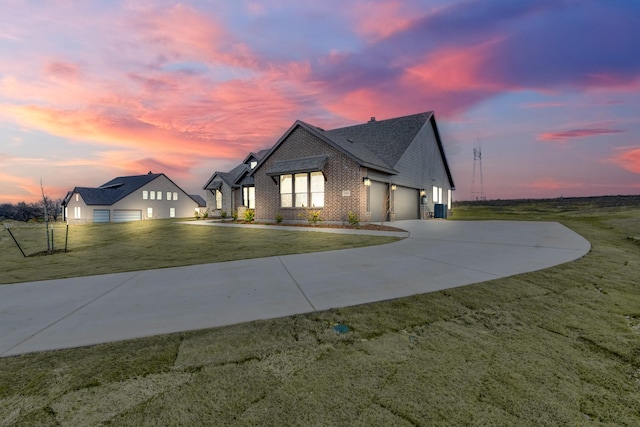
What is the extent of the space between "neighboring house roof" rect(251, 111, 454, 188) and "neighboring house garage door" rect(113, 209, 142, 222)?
3468 cm

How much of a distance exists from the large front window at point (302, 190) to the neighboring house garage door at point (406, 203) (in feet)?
20.0

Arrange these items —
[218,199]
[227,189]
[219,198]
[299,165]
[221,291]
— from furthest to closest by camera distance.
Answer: [218,199] < [219,198] < [227,189] < [299,165] < [221,291]

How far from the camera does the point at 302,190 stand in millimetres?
18641

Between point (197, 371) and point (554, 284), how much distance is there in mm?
5373

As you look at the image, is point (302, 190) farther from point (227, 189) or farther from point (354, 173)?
point (227, 189)

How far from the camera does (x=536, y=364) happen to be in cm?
222

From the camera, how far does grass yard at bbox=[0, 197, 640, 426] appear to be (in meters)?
1.68

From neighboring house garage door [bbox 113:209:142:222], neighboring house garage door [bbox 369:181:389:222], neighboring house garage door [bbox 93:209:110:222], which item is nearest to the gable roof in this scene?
neighboring house garage door [bbox 369:181:389:222]

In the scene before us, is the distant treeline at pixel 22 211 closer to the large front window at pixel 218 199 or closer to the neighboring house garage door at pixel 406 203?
the large front window at pixel 218 199

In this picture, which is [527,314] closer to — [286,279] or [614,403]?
[614,403]

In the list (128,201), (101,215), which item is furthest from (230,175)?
(101,215)

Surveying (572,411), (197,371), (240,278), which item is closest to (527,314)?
(572,411)

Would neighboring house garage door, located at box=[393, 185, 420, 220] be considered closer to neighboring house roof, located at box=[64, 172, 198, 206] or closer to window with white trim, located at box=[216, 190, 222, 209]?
window with white trim, located at box=[216, 190, 222, 209]

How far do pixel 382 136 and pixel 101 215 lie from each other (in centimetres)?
4471
